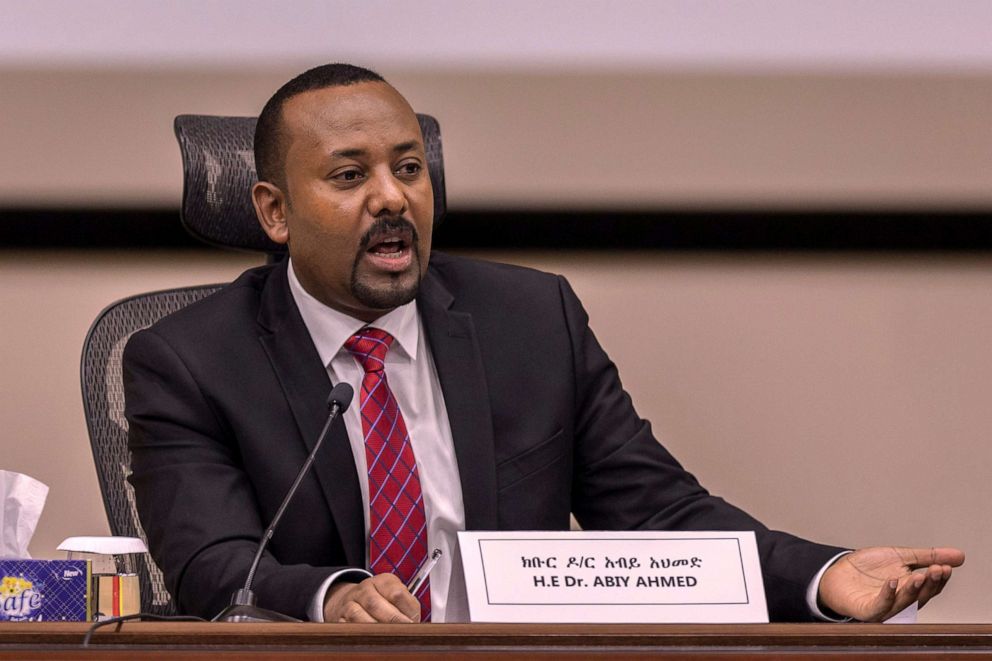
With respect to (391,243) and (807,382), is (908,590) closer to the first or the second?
(391,243)

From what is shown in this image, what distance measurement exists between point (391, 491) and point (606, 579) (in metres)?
0.65

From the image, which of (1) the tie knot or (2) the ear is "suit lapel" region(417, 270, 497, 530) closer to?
(1) the tie knot

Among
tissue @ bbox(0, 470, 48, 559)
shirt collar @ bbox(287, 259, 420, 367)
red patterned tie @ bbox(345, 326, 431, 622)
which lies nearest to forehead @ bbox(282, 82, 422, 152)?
shirt collar @ bbox(287, 259, 420, 367)

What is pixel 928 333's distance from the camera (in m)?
2.89

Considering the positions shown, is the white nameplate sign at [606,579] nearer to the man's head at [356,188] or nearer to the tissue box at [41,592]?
the tissue box at [41,592]

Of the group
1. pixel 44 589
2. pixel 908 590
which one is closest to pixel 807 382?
pixel 908 590

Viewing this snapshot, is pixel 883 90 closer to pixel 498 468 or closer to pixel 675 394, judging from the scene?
pixel 675 394

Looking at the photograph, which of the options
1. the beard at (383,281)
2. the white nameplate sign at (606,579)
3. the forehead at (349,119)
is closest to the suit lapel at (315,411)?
the beard at (383,281)

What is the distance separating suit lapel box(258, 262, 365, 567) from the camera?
Answer: 6.02 ft

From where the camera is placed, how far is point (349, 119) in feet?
6.29

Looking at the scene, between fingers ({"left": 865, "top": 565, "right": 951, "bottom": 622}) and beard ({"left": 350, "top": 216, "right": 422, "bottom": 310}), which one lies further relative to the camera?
beard ({"left": 350, "top": 216, "right": 422, "bottom": 310})

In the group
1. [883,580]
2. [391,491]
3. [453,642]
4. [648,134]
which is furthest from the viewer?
[648,134]

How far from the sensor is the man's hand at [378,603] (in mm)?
1313

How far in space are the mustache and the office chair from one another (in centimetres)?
18
